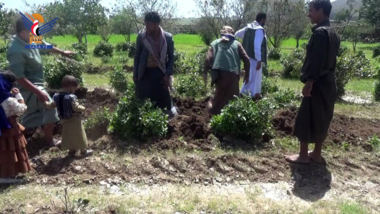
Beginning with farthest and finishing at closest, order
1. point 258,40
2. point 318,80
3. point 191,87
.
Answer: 1. point 191,87
2. point 258,40
3. point 318,80

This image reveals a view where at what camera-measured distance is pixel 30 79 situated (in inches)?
176

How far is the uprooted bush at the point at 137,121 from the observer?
495 cm

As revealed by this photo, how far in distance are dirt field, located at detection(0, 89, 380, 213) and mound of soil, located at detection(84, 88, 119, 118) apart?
51.2 inches

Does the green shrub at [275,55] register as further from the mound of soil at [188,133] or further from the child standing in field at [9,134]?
the child standing in field at [9,134]

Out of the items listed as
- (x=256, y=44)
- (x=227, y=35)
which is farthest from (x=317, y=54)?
(x=256, y=44)

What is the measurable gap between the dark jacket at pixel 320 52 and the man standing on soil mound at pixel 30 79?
3108 mm

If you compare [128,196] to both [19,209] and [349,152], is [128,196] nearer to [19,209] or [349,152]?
[19,209]

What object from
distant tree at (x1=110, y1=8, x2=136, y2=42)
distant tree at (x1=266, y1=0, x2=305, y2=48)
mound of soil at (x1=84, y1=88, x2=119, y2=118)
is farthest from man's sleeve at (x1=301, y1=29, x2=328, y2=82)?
distant tree at (x1=110, y1=8, x2=136, y2=42)

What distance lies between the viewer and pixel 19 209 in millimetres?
3424

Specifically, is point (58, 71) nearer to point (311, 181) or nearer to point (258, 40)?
point (258, 40)

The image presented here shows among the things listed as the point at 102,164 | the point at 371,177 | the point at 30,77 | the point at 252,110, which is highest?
the point at 30,77

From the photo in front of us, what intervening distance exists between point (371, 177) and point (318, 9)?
7.01ft

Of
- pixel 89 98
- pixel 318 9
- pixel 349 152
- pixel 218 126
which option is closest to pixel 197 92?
pixel 89 98

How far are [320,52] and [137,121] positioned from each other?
253cm
